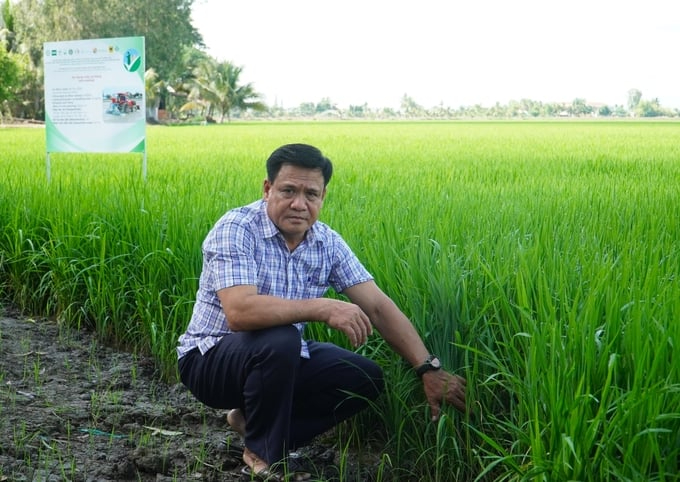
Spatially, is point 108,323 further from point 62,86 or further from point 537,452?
point 62,86

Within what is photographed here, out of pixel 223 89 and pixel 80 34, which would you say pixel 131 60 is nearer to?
pixel 80 34

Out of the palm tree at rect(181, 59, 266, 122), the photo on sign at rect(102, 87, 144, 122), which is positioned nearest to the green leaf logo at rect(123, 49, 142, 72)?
the photo on sign at rect(102, 87, 144, 122)

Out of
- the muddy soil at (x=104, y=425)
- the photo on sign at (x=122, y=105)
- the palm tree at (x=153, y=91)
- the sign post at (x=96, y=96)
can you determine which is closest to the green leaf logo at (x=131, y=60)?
the sign post at (x=96, y=96)

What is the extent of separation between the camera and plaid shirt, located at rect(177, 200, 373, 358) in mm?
2738

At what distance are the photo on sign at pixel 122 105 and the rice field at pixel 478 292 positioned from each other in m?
0.71

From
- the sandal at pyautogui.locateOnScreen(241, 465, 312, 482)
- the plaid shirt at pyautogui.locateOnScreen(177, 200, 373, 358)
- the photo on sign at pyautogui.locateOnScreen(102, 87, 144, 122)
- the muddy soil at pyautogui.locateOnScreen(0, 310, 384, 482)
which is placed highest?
the photo on sign at pyautogui.locateOnScreen(102, 87, 144, 122)

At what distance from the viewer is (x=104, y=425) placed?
3.33 m

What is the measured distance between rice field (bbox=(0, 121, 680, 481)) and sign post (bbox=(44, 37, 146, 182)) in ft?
2.00

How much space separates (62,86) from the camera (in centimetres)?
805

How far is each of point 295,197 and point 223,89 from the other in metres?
66.2

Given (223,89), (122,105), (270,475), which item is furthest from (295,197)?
(223,89)

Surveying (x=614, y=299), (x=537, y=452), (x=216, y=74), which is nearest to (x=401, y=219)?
(x=614, y=299)

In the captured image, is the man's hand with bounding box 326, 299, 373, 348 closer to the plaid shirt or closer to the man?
the man

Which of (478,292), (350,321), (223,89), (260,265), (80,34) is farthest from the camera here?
(223,89)
